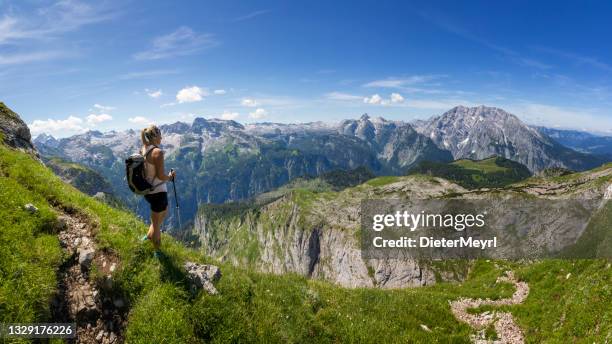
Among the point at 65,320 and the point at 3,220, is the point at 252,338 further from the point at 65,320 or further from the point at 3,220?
the point at 3,220

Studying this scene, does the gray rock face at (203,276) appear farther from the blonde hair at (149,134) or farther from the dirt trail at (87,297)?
the blonde hair at (149,134)

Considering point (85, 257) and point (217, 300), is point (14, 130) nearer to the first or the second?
point (85, 257)

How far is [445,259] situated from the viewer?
536 ft

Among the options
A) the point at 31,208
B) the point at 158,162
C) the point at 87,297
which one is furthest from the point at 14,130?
the point at 87,297

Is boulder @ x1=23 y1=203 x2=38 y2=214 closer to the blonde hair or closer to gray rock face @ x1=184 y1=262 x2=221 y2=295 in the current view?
the blonde hair

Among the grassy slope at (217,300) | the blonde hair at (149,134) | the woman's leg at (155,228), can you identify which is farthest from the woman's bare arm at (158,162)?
the grassy slope at (217,300)

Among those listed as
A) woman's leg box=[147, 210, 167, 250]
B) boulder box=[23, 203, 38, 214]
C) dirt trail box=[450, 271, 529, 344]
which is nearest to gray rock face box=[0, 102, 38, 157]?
boulder box=[23, 203, 38, 214]

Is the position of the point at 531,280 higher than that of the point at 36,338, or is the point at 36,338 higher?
the point at 36,338

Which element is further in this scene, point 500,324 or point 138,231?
point 500,324

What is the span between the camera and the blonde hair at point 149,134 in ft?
37.6

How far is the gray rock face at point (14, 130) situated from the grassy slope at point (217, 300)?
437 inches

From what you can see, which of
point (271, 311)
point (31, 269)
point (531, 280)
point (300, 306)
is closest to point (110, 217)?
point (31, 269)

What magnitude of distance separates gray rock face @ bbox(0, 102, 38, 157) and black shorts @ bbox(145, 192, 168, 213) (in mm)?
18608

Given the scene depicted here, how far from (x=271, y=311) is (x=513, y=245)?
434ft
